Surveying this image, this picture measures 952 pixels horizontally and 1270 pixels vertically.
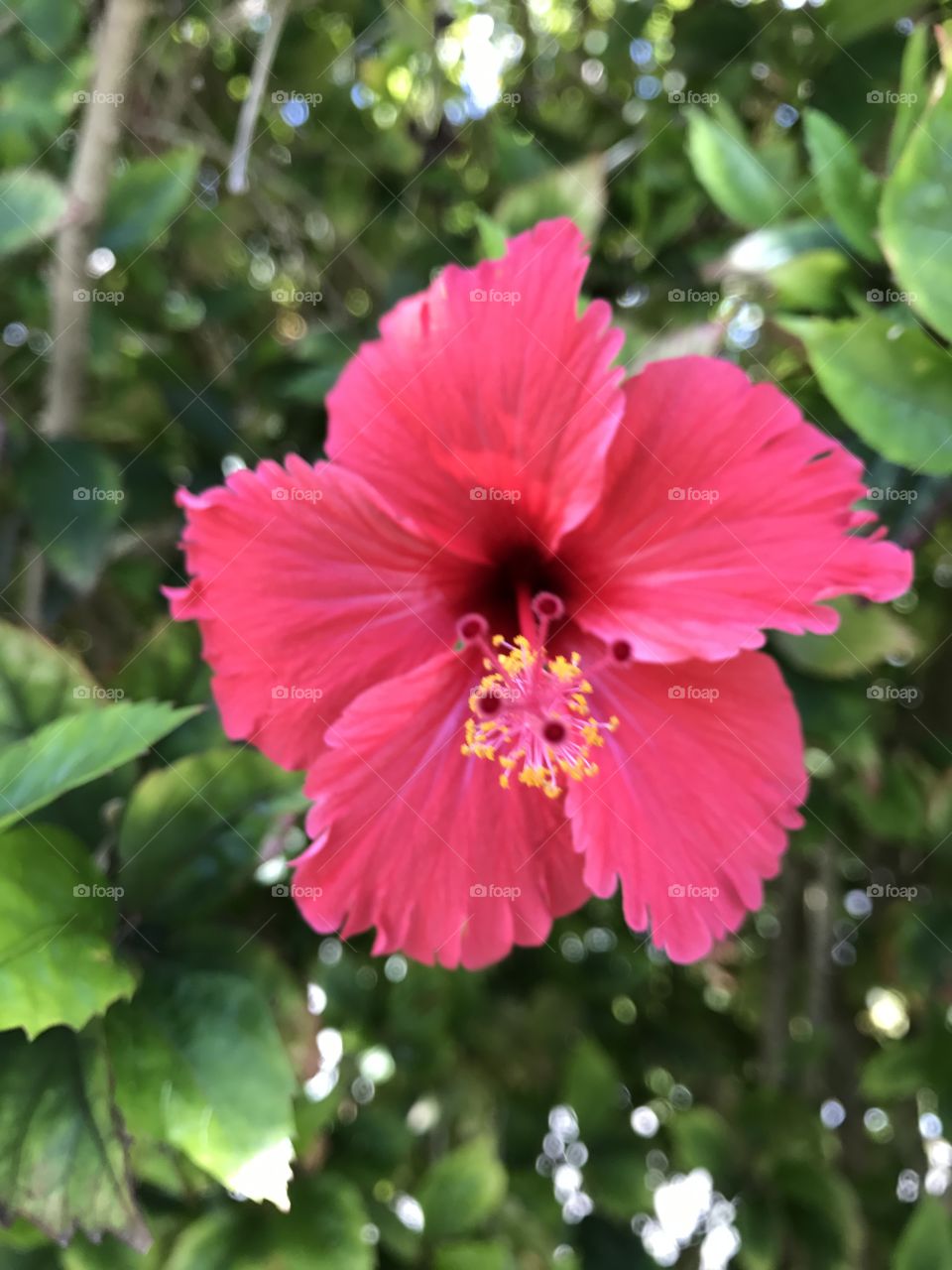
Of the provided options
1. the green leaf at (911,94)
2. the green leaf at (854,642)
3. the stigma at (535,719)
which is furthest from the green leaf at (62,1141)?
the green leaf at (911,94)

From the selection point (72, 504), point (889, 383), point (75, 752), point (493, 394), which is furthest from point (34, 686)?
point (889, 383)

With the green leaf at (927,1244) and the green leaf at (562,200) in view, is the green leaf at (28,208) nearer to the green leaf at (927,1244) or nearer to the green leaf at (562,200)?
the green leaf at (562,200)

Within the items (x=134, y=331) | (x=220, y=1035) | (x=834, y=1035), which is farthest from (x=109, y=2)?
(x=834, y=1035)

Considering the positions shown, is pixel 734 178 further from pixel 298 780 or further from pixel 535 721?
pixel 298 780

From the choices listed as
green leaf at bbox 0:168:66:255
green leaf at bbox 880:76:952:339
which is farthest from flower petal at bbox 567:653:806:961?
green leaf at bbox 0:168:66:255

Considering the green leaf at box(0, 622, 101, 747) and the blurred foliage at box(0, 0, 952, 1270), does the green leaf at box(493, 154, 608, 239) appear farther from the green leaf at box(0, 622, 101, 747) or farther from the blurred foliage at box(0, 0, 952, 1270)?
the green leaf at box(0, 622, 101, 747)

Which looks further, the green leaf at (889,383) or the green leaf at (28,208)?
the green leaf at (28,208)
